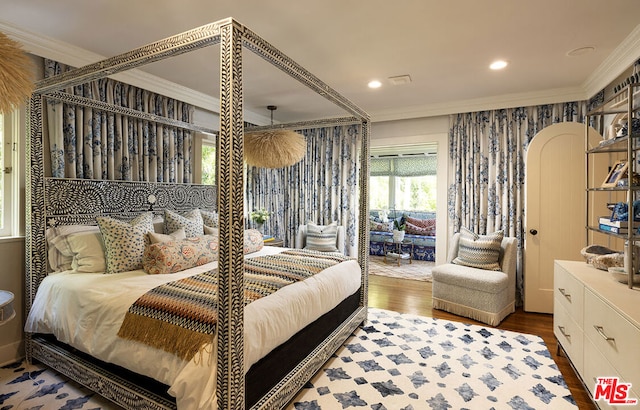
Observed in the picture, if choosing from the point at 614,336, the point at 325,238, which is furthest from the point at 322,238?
the point at 614,336

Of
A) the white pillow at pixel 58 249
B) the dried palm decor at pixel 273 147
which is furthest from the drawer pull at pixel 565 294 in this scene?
the white pillow at pixel 58 249

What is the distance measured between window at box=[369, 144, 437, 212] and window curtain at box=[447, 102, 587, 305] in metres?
3.57

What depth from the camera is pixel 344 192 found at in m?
5.39

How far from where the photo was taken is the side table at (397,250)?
660 cm

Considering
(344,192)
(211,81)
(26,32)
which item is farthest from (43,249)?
(344,192)

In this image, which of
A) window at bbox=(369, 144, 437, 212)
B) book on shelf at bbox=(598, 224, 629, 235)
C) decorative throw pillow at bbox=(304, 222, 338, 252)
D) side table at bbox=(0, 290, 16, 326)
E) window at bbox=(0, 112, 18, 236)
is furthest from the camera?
window at bbox=(369, 144, 437, 212)

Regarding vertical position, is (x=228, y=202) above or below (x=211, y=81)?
below

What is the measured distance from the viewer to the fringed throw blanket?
1.65 meters

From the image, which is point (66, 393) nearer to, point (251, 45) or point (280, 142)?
point (251, 45)

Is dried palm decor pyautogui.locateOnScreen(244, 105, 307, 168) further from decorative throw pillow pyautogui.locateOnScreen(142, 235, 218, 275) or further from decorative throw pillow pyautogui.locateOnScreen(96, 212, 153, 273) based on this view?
decorative throw pillow pyautogui.locateOnScreen(96, 212, 153, 273)

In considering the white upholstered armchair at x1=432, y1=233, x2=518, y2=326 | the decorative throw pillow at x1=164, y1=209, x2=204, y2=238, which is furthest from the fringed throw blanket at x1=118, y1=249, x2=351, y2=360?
the white upholstered armchair at x1=432, y1=233, x2=518, y2=326

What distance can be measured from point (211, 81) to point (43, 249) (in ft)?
7.29

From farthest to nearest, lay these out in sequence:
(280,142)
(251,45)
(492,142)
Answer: (492,142) < (280,142) < (251,45)

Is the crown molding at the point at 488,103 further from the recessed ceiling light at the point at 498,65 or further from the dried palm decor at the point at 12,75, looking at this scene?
the dried palm decor at the point at 12,75
